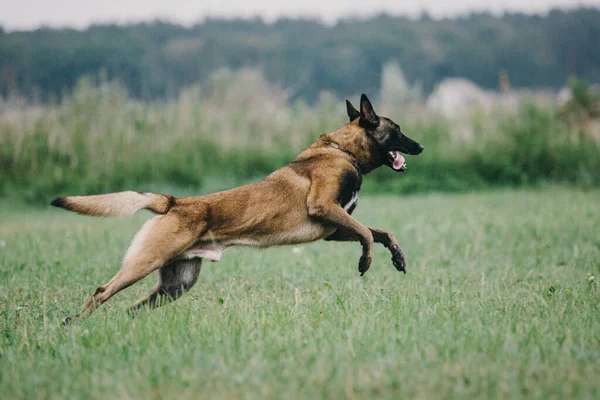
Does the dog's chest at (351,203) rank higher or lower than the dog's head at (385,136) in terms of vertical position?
lower

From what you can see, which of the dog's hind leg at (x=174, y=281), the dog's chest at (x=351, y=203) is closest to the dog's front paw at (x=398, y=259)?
the dog's chest at (x=351, y=203)

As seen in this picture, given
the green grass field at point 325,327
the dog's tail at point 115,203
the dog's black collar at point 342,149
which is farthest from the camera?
the dog's black collar at point 342,149

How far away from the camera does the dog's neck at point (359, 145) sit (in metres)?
5.36

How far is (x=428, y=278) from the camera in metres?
5.38

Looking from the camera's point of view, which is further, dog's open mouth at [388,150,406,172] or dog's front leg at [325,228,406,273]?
dog's open mouth at [388,150,406,172]

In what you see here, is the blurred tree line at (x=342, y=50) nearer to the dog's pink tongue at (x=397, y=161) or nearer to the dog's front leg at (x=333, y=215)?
the dog's pink tongue at (x=397, y=161)

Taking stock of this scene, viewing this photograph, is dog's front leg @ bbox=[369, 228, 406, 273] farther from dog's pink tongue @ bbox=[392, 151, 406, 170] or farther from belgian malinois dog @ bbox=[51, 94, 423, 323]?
dog's pink tongue @ bbox=[392, 151, 406, 170]

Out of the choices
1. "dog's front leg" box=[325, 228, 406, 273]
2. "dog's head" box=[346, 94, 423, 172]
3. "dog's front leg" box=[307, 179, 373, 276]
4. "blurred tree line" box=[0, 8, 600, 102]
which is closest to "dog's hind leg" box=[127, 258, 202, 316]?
"dog's front leg" box=[307, 179, 373, 276]

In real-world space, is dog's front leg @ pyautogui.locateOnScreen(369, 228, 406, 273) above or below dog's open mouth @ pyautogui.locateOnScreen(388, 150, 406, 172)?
below

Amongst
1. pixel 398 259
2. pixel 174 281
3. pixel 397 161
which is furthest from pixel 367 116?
pixel 174 281

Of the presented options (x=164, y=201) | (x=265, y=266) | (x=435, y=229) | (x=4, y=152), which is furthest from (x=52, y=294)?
(x=4, y=152)

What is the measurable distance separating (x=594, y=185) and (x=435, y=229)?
610 cm

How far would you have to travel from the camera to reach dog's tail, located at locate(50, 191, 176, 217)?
433 cm

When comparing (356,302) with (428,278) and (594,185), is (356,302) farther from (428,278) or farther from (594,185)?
(594,185)
